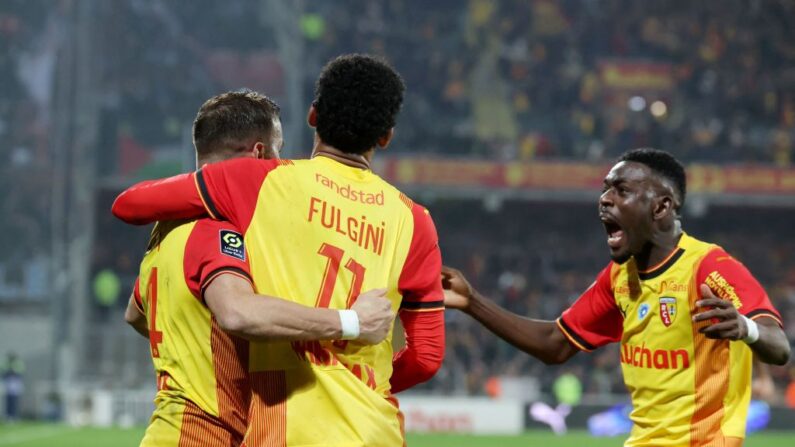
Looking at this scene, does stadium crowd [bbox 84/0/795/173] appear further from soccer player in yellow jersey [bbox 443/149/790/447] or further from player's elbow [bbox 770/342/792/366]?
player's elbow [bbox 770/342/792/366]

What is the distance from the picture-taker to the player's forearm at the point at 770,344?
14.0ft

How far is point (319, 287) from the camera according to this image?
3361 millimetres

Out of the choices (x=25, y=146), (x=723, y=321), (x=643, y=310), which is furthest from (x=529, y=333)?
(x=25, y=146)

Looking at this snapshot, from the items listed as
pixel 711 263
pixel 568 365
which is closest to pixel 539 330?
pixel 711 263

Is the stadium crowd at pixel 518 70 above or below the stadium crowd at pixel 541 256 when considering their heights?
above

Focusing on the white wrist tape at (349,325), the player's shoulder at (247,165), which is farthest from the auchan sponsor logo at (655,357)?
the player's shoulder at (247,165)

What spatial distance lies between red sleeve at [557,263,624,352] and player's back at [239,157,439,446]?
2029 mm

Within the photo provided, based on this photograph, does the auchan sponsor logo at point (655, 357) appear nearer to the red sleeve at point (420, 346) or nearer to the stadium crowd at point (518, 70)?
the red sleeve at point (420, 346)

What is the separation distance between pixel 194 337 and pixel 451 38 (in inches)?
1079

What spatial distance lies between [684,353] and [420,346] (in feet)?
4.97

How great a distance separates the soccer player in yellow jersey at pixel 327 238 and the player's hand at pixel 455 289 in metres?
1.42

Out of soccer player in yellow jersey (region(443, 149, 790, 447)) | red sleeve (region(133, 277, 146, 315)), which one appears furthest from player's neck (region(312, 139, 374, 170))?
soccer player in yellow jersey (region(443, 149, 790, 447))

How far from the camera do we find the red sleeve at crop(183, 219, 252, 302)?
10.8 feet

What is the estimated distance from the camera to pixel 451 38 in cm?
3045
